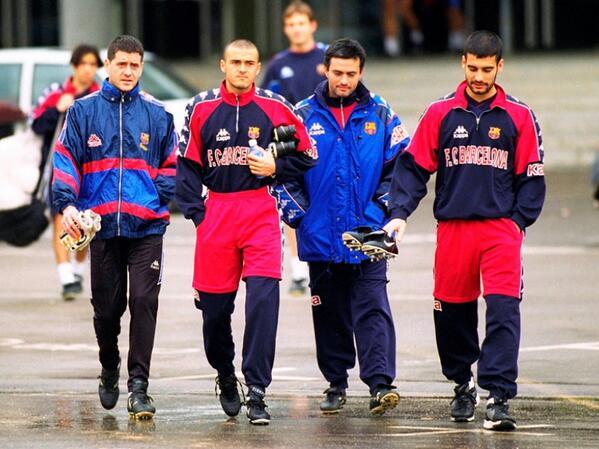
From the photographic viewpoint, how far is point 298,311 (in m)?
13.1

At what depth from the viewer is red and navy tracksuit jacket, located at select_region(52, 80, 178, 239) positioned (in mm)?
9008

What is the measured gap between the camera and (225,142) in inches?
350

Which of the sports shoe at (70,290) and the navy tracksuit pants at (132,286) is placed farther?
the sports shoe at (70,290)

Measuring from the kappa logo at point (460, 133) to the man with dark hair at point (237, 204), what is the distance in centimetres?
78

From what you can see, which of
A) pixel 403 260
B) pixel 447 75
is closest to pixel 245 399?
pixel 403 260

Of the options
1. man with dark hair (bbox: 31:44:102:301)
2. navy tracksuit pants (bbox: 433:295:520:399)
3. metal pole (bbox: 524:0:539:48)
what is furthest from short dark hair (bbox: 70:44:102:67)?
metal pole (bbox: 524:0:539:48)

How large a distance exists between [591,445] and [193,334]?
4583 millimetres

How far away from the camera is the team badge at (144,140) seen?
9.07m

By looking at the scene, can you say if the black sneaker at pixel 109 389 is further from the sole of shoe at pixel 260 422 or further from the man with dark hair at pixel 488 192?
the man with dark hair at pixel 488 192

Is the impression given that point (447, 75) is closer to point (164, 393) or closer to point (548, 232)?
point (548, 232)

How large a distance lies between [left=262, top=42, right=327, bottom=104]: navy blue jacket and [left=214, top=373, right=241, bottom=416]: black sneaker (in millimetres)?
5459

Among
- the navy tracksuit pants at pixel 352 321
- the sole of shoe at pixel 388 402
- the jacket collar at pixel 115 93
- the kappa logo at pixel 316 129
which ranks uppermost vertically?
the jacket collar at pixel 115 93

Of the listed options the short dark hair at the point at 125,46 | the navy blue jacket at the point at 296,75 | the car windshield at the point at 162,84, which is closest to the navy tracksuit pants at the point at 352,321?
the short dark hair at the point at 125,46

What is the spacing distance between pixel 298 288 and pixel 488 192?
5.50 metres
